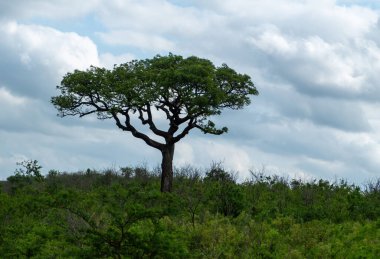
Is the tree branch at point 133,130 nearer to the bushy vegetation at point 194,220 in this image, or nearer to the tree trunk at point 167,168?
the tree trunk at point 167,168

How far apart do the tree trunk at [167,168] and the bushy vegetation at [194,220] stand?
0.79 metres

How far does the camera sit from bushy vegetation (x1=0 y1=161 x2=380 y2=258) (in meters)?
11.0

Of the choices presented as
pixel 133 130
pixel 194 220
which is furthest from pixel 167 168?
pixel 194 220

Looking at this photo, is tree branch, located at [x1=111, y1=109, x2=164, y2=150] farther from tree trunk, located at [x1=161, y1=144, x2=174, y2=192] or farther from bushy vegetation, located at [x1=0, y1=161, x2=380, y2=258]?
bushy vegetation, located at [x1=0, y1=161, x2=380, y2=258]

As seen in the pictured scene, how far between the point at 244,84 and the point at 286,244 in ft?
63.2

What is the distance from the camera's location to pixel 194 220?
20.6m

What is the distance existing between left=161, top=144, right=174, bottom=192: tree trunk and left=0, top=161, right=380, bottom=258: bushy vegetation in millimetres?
795

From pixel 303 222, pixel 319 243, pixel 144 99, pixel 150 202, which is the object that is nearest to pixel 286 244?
pixel 319 243

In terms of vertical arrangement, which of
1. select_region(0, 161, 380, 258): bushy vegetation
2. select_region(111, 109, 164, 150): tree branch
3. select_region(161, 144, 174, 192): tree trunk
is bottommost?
select_region(0, 161, 380, 258): bushy vegetation

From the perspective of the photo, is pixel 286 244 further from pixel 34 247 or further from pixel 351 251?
pixel 34 247

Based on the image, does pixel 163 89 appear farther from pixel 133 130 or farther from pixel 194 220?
pixel 194 220

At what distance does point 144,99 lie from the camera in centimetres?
3250

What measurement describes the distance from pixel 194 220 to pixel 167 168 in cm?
1281

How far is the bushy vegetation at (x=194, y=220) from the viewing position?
11.0 meters
